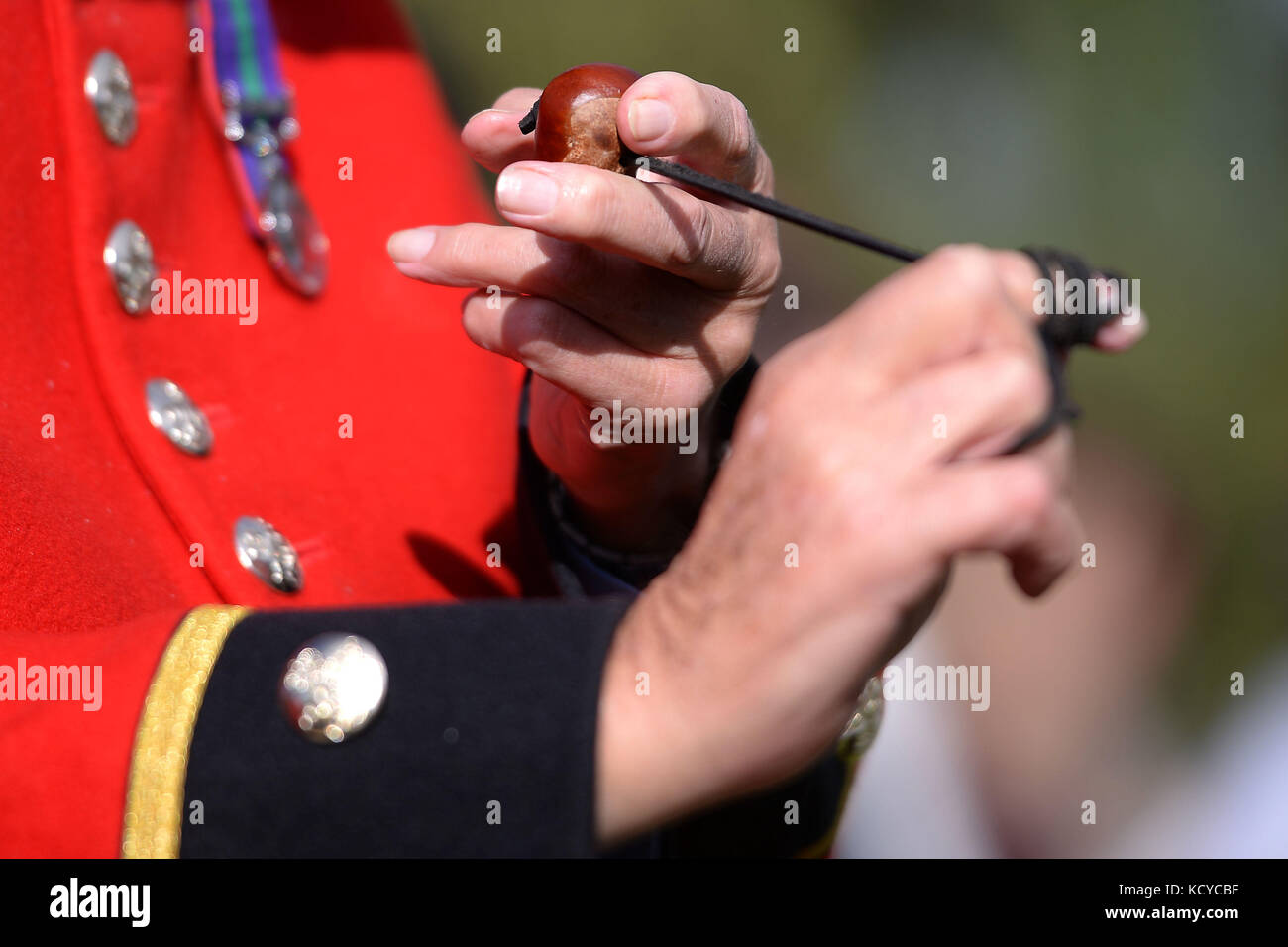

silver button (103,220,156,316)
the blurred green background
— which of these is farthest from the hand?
the blurred green background

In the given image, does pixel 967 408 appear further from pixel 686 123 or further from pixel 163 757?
pixel 163 757

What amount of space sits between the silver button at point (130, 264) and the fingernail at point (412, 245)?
0.20m

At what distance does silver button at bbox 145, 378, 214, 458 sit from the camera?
2.00ft

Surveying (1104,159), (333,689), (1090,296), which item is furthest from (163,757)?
(1104,159)

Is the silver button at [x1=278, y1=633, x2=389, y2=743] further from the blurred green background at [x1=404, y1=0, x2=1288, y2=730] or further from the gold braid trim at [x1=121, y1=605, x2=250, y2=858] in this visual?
the blurred green background at [x1=404, y1=0, x2=1288, y2=730]

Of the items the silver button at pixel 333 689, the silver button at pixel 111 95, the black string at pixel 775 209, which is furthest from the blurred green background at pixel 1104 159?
the silver button at pixel 333 689

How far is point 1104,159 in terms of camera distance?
6.37 feet

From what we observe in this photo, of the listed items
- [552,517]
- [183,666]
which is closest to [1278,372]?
[552,517]

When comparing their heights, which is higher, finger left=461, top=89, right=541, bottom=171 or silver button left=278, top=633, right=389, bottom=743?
finger left=461, top=89, right=541, bottom=171

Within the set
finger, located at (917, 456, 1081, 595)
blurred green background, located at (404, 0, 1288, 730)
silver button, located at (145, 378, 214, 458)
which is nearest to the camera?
finger, located at (917, 456, 1081, 595)

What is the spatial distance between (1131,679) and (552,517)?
1074 millimetres

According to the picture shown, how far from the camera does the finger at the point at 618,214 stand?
0.44m

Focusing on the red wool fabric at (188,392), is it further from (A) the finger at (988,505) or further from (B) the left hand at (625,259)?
(A) the finger at (988,505)

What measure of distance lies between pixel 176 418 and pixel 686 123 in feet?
1.10
